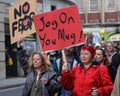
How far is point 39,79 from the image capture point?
5645mm

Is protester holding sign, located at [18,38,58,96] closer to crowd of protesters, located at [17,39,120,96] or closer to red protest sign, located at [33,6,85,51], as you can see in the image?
crowd of protesters, located at [17,39,120,96]

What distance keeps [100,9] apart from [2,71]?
2350 cm

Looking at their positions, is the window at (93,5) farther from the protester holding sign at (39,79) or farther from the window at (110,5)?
the protester holding sign at (39,79)

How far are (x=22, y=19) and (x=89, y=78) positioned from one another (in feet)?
7.89

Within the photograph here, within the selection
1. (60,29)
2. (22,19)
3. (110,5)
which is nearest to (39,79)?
(60,29)

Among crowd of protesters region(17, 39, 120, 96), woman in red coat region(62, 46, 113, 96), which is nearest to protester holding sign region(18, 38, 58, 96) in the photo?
crowd of protesters region(17, 39, 120, 96)

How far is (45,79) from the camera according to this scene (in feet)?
18.4

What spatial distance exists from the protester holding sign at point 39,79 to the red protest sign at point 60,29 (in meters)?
0.48

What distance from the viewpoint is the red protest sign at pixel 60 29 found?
6.11m

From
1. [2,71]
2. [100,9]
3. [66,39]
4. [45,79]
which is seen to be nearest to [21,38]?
[66,39]

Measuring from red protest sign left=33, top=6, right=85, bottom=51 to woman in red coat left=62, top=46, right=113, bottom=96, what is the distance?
66cm

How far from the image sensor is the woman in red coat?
5.26m

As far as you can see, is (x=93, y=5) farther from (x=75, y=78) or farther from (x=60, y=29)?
(x=75, y=78)

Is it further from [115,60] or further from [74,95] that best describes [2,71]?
[74,95]
